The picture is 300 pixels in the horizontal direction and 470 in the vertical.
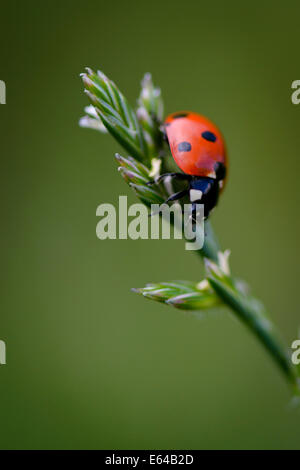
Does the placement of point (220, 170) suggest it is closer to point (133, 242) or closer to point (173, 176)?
point (173, 176)

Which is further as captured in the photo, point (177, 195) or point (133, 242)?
point (133, 242)

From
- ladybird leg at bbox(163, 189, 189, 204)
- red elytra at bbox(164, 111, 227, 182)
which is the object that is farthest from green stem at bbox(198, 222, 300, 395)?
red elytra at bbox(164, 111, 227, 182)

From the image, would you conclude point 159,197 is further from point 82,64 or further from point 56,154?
point 82,64

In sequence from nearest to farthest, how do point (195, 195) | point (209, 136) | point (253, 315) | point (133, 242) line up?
point (253, 315), point (195, 195), point (209, 136), point (133, 242)

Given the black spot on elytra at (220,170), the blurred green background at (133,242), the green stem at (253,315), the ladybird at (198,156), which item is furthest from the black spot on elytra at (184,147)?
the blurred green background at (133,242)

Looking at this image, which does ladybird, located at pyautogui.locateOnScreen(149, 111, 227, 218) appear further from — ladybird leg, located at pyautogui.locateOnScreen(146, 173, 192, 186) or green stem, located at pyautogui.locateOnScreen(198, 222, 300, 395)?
green stem, located at pyautogui.locateOnScreen(198, 222, 300, 395)

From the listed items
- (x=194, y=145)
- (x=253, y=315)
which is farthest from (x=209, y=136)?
(x=253, y=315)

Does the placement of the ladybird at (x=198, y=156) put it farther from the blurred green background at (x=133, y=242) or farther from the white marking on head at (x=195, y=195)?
the blurred green background at (x=133, y=242)
